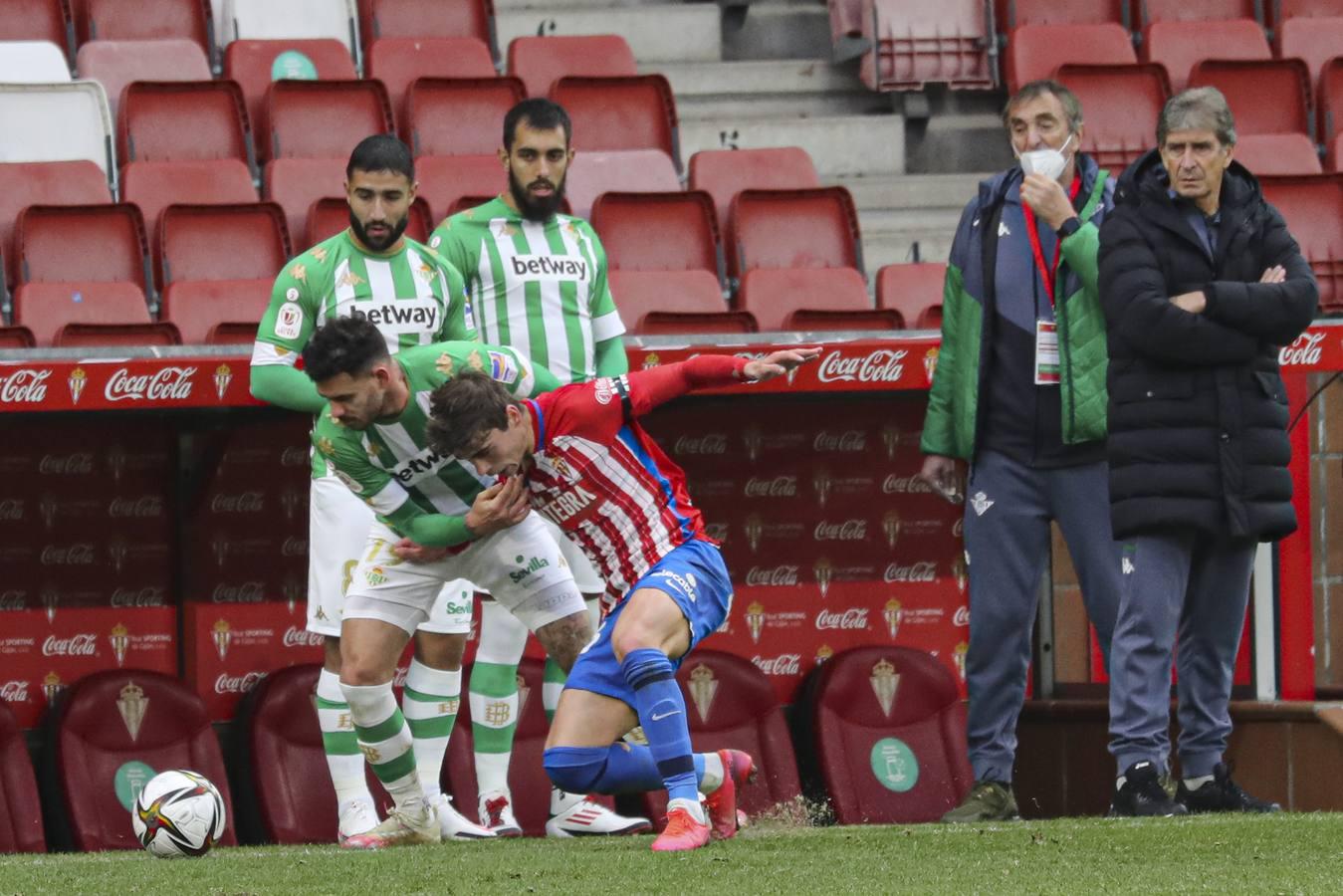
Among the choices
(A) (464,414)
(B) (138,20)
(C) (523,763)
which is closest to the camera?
(A) (464,414)

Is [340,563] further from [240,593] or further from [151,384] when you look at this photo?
[240,593]

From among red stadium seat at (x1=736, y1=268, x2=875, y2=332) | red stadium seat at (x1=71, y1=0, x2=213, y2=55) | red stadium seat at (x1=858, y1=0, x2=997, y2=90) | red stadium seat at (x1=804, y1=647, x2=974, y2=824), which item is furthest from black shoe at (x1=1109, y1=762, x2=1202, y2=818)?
red stadium seat at (x1=71, y1=0, x2=213, y2=55)

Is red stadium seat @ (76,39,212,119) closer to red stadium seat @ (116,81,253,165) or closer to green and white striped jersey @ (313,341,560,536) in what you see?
red stadium seat @ (116,81,253,165)

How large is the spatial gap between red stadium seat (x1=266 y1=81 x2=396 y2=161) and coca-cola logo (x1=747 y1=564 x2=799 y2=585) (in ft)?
8.82

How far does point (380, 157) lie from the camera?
→ 6.18 metres

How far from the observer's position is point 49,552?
725 centimetres

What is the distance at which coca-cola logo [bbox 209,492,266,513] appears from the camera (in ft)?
24.3

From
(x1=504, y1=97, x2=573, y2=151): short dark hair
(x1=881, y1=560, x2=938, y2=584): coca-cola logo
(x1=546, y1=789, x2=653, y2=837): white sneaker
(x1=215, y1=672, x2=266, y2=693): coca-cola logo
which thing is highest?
(x1=504, y1=97, x2=573, y2=151): short dark hair

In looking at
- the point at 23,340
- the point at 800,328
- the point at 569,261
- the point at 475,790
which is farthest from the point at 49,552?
the point at 800,328

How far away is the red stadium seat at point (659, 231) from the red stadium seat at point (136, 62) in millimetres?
2055

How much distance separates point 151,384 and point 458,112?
3524 mm

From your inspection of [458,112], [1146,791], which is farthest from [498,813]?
[458,112]

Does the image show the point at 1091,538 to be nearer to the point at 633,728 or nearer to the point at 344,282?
the point at 633,728

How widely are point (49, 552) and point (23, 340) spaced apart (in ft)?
2.22
